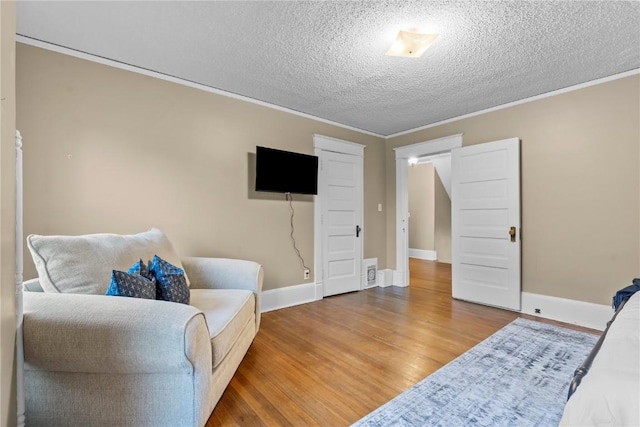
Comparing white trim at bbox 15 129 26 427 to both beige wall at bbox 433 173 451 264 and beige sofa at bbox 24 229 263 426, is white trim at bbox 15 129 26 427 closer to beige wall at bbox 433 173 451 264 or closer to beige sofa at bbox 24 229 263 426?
beige sofa at bbox 24 229 263 426

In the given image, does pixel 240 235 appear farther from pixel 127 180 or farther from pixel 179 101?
pixel 179 101

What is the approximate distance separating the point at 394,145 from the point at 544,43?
2.53m

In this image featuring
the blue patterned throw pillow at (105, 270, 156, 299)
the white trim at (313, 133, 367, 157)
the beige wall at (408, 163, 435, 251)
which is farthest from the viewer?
the beige wall at (408, 163, 435, 251)

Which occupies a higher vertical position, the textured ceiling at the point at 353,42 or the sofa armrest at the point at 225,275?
the textured ceiling at the point at 353,42

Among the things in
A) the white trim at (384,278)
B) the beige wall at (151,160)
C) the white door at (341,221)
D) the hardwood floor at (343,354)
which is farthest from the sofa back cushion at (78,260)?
the white trim at (384,278)

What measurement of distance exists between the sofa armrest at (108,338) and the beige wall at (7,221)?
110mm

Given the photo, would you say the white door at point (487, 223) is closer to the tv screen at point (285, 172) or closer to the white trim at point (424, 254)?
the tv screen at point (285, 172)

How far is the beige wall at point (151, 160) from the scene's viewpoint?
224 cm

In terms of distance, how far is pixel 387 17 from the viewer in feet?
6.30

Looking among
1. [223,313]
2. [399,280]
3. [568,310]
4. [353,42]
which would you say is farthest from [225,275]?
[568,310]

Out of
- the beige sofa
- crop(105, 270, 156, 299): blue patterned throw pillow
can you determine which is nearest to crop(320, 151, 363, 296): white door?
crop(105, 270, 156, 299): blue patterned throw pillow

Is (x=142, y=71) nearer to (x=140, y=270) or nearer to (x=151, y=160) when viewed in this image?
(x=151, y=160)

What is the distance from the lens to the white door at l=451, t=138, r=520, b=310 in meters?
3.34

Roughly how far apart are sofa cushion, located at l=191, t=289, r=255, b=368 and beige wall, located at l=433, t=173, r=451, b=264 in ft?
19.8
